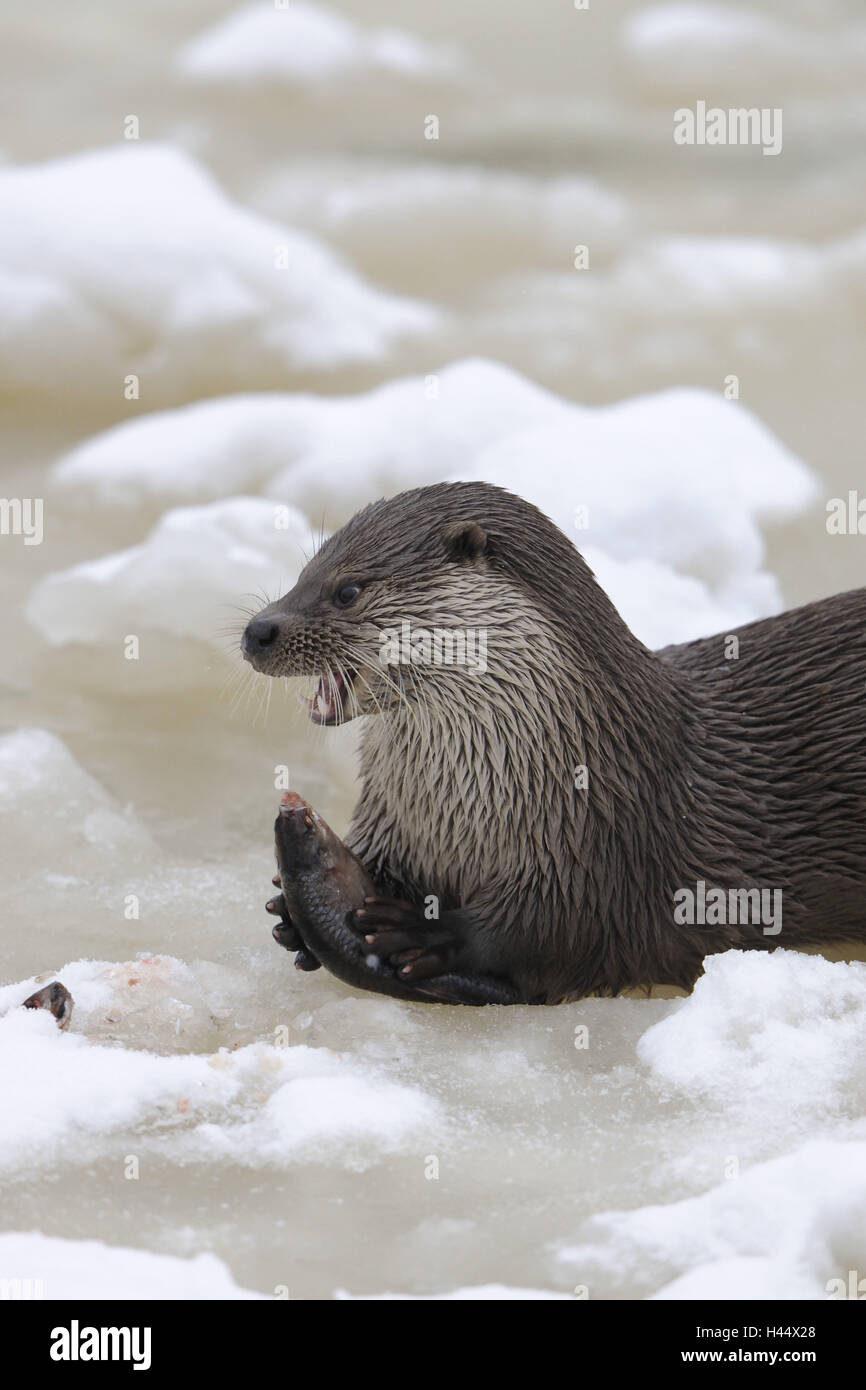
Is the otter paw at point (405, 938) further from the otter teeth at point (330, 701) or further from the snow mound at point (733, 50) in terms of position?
the snow mound at point (733, 50)

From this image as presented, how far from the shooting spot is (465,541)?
8.98ft

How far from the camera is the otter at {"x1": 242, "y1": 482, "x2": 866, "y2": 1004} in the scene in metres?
2.74

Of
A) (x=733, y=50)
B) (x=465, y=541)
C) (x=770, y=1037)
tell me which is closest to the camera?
(x=770, y=1037)

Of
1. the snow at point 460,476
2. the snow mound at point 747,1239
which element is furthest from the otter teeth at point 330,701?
the snow at point 460,476

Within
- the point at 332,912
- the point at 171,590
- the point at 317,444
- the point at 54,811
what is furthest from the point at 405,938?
the point at 317,444

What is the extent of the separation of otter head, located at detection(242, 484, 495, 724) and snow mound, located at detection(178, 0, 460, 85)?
499cm

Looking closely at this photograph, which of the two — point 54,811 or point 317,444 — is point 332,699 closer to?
point 54,811

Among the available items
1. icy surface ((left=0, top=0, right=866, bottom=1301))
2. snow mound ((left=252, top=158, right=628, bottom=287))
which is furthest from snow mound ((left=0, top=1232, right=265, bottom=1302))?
snow mound ((left=252, top=158, right=628, bottom=287))

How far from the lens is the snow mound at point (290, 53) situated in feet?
24.0

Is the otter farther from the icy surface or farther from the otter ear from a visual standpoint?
the icy surface

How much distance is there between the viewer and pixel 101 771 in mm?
3691

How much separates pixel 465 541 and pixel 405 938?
60 cm
